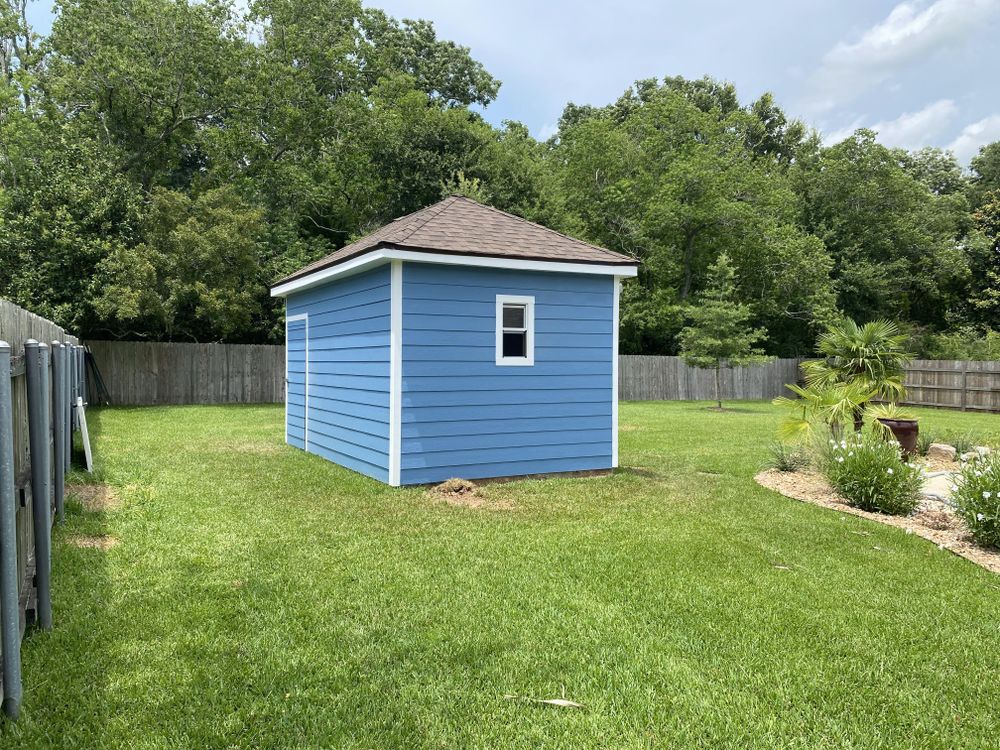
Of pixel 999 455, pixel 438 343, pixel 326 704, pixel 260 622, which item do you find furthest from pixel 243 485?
pixel 999 455

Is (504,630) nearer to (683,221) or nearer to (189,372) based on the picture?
(189,372)

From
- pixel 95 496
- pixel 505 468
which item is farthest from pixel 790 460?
pixel 95 496

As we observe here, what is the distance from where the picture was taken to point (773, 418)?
56.4 feet

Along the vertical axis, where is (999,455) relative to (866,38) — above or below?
below

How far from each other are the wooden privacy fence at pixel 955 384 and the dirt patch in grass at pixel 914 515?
1452 centimetres

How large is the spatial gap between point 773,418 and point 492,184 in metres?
12.3

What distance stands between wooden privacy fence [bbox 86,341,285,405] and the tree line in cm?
92

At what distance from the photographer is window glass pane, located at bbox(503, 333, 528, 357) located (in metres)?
8.33

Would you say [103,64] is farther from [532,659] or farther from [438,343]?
[532,659]

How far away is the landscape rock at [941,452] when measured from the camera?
10.1 m

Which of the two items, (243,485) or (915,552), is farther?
(243,485)

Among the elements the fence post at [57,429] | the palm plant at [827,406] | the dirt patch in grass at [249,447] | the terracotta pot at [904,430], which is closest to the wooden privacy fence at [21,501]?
the fence post at [57,429]

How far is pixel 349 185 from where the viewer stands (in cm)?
2467

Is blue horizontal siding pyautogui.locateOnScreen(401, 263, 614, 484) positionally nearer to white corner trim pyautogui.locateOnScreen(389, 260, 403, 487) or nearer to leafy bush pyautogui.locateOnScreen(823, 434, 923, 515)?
white corner trim pyautogui.locateOnScreen(389, 260, 403, 487)
